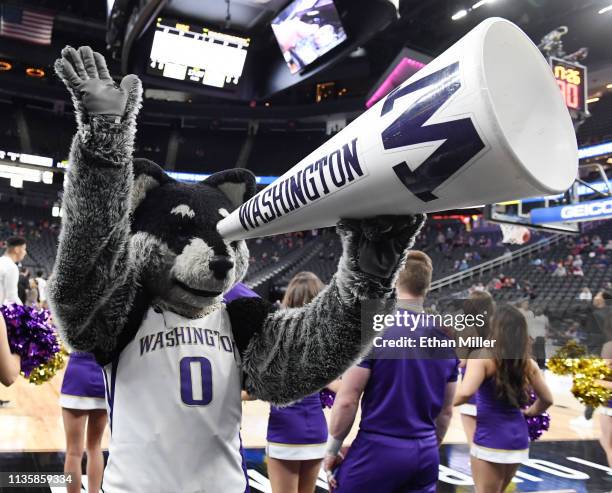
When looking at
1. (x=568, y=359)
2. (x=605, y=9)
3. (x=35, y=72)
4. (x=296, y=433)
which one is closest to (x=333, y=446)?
(x=296, y=433)

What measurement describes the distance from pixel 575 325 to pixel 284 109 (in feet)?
57.7

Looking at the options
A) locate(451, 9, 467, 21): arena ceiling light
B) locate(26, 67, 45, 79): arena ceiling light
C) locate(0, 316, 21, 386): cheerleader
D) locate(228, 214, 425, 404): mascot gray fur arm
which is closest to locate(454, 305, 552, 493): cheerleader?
locate(228, 214, 425, 404): mascot gray fur arm

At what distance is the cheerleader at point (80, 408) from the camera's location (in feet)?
9.52

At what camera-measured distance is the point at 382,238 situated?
993mm

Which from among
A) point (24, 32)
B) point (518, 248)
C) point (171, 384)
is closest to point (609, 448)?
point (171, 384)

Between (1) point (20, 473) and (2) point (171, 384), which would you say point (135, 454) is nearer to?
(2) point (171, 384)

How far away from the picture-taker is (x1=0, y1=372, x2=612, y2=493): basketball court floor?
3.82m

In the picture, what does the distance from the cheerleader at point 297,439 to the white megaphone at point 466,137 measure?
5.92 ft

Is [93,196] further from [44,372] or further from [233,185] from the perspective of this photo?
[44,372]

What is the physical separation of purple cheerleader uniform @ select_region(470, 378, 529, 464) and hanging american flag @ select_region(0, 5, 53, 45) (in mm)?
12653

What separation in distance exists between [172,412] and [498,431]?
2.03 metres

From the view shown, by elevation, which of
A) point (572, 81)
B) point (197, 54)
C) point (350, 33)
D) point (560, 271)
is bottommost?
point (560, 271)

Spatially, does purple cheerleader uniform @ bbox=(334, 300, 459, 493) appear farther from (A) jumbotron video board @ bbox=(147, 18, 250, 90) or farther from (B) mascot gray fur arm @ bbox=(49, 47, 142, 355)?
(A) jumbotron video board @ bbox=(147, 18, 250, 90)

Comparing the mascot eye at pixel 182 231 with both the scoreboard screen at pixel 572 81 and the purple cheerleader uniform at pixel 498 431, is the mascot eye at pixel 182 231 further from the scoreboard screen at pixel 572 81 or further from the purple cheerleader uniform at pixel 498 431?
the scoreboard screen at pixel 572 81
